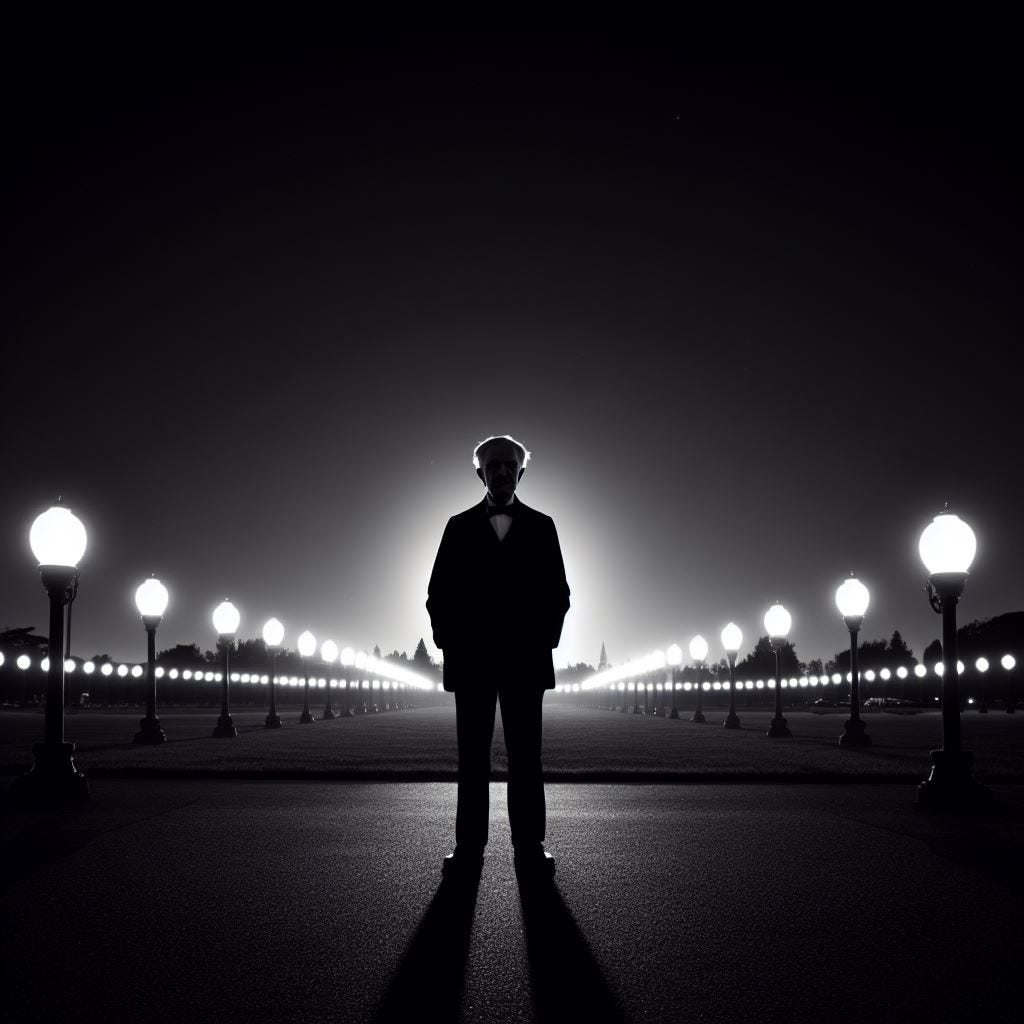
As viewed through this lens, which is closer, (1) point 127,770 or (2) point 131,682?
(1) point 127,770

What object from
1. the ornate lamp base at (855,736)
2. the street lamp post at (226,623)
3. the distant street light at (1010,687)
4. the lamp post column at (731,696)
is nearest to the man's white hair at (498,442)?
the ornate lamp base at (855,736)

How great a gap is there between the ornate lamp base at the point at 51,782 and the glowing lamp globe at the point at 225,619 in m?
13.1

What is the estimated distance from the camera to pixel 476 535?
583 centimetres

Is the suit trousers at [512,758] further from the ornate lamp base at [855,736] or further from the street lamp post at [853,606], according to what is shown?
the street lamp post at [853,606]

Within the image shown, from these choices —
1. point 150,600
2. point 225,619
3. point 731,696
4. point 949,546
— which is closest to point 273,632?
point 225,619

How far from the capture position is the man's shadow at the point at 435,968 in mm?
3055

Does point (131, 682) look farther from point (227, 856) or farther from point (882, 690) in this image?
point (227, 856)

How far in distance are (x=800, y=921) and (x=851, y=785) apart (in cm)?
625

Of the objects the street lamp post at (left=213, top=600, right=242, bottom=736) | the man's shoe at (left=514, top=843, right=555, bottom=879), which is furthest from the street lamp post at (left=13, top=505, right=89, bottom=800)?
the street lamp post at (left=213, top=600, right=242, bottom=736)

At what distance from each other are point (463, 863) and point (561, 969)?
6.24 feet

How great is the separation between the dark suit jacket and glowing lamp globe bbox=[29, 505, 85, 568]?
18.8 ft

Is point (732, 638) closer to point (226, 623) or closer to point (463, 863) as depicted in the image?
point (226, 623)

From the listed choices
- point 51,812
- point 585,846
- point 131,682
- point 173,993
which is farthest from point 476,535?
point 131,682

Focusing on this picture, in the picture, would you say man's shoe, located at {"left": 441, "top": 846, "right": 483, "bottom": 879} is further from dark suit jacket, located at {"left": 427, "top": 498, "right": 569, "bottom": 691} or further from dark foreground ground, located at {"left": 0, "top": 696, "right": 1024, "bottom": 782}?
dark foreground ground, located at {"left": 0, "top": 696, "right": 1024, "bottom": 782}
